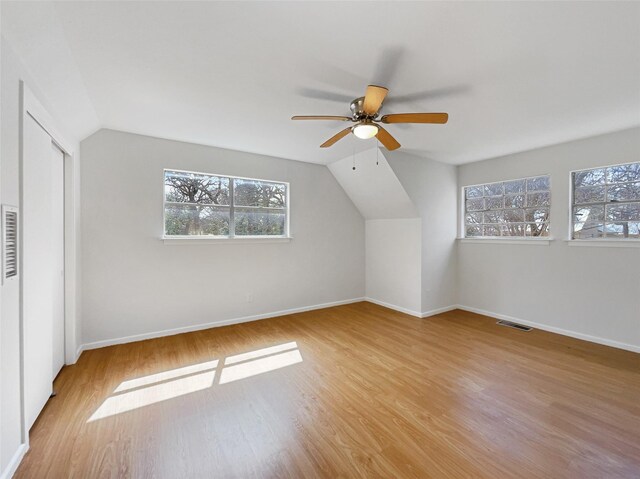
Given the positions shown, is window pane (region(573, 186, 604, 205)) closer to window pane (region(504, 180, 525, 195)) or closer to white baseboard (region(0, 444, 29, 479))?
window pane (region(504, 180, 525, 195))

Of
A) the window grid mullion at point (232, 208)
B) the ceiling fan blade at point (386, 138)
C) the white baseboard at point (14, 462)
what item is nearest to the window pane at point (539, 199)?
the ceiling fan blade at point (386, 138)

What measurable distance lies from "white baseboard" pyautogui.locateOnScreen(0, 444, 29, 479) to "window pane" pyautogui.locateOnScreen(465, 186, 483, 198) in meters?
5.72

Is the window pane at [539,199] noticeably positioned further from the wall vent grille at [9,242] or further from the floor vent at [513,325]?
the wall vent grille at [9,242]

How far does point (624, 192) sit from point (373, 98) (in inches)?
135

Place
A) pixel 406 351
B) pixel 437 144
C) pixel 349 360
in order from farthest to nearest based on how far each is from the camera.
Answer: pixel 437 144, pixel 406 351, pixel 349 360

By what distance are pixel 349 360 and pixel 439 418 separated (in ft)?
3.54

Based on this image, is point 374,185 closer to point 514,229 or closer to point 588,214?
point 514,229

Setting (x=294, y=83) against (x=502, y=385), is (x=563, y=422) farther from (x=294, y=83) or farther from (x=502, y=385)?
(x=294, y=83)

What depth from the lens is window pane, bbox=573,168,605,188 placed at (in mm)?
3354

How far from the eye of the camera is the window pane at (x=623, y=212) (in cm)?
312

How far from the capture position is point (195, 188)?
12.2ft

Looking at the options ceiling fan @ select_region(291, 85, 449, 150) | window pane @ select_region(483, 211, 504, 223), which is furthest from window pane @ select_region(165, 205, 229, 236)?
window pane @ select_region(483, 211, 504, 223)

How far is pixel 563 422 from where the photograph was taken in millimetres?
1930

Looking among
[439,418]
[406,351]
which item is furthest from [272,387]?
[406,351]
